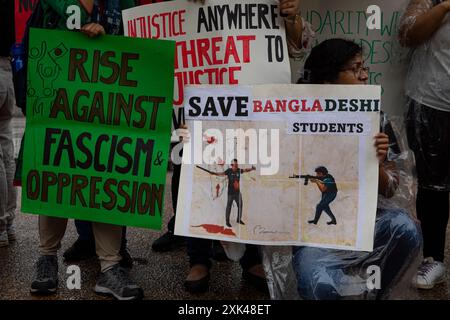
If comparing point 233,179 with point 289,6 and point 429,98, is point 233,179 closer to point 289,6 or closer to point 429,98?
point 289,6

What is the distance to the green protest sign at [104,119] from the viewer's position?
2902 millimetres

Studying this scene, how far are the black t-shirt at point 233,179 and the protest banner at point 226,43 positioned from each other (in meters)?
0.44

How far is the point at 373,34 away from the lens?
3.38 meters

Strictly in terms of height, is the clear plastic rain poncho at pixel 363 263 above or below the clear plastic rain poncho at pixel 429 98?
below

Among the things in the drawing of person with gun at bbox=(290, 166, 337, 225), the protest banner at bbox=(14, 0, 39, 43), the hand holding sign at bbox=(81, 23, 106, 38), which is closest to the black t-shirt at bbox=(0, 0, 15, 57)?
→ the protest banner at bbox=(14, 0, 39, 43)

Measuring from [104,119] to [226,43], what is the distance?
0.65 metres

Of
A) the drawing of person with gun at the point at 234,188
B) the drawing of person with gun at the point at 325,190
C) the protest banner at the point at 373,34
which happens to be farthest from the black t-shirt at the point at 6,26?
the drawing of person with gun at the point at 325,190

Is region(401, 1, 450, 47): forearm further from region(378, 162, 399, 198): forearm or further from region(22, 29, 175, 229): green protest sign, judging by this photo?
region(22, 29, 175, 229): green protest sign

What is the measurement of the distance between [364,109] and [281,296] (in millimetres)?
879

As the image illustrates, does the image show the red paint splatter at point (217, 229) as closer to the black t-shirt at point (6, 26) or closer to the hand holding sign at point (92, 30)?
the hand holding sign at point (92, 30)

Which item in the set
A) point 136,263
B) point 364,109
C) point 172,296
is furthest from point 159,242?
point 364,109

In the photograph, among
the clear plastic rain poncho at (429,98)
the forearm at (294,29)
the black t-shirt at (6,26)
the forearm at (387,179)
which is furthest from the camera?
the black t-shirt at (6,26)

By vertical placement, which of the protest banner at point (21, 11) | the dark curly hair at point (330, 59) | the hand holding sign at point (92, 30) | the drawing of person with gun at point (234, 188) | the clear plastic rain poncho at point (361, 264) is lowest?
the clear plastic rain poncho at point (361, 264)

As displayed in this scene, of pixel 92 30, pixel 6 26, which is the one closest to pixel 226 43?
pixel 92 30
